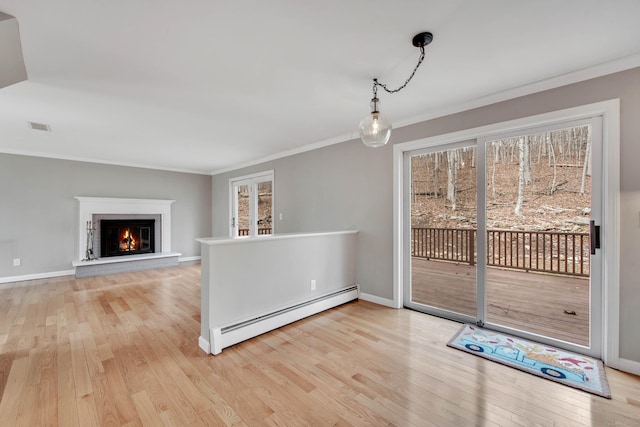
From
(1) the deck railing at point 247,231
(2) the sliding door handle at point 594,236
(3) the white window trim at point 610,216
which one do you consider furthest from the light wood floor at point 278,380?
(1) the deck railing at point 247,231

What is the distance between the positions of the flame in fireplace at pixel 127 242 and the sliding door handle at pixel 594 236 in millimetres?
7625

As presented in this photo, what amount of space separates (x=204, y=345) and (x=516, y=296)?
11.0ft

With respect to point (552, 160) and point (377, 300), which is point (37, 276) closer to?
point (377, 300)

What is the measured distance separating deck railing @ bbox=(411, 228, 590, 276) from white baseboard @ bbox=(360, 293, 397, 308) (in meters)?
0.71

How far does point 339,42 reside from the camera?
6.17 ft

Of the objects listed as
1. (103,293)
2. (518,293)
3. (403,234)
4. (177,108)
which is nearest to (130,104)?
(177,108)

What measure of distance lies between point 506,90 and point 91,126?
4988 millimetres

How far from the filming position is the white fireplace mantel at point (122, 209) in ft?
18.0

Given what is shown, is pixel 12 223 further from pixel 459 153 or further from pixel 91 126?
pixel 459 153

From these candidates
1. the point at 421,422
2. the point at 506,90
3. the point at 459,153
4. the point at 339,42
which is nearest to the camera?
the point at 421,422

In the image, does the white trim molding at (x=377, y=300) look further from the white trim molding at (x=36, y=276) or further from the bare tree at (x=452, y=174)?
the white trim molding at (x=36, y=276)

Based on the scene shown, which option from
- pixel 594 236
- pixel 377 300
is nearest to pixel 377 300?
pixel 377 300

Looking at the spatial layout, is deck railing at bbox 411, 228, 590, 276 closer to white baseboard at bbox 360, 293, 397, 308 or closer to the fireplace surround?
white baseboard at bbox 360, 293, 397, 308

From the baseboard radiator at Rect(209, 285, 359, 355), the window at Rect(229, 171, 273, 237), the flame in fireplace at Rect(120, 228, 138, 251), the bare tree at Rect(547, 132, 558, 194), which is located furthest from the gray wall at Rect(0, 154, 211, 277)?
the bare tree at Rect(547, 132, 558, 194)
